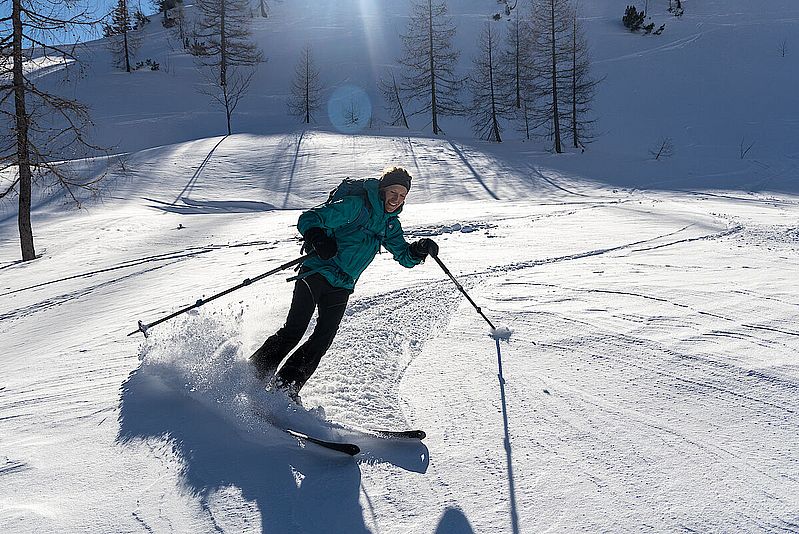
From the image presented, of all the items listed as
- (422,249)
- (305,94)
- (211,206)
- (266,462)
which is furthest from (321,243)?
(305,94)

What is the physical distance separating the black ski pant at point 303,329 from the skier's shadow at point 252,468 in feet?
1.73

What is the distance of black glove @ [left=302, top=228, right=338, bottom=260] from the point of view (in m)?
3.15

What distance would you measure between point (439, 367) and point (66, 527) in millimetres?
2487

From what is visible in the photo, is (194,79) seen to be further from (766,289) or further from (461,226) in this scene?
(766,289)

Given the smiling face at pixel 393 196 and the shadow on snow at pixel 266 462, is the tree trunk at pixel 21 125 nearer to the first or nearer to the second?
the shadow on snow at pixel 266 462

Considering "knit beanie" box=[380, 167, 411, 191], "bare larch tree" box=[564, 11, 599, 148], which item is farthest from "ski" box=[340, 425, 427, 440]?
"bare larch tree" box=[564, 11, 599, 148]

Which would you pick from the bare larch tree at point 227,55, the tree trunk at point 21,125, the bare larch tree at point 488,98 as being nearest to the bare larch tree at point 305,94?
the bare larch tree at point 227,55

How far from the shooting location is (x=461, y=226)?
407 inches

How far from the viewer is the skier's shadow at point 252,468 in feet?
7.57

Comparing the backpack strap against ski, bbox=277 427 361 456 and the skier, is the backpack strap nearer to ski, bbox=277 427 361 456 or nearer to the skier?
the skier

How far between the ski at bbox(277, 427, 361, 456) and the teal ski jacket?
3.37 feet

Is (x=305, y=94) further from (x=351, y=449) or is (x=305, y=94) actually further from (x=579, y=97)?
(x=351, y=449)

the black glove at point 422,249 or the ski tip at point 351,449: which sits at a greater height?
the black glove at point 422,249

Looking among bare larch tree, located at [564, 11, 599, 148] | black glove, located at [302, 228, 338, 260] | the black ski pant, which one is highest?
bare larch tree, located at [564, 11, 599, 148]
